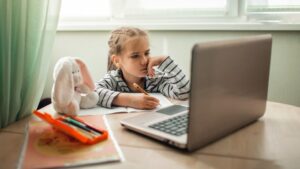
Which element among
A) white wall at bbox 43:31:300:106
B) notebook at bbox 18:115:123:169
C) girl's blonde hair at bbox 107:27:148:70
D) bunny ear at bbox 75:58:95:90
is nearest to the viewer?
notebook at bbox 18:115:123:169

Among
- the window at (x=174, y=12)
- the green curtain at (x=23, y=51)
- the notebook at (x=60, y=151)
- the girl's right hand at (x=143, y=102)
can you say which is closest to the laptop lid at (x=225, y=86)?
the notebook at (x=60, y=151)

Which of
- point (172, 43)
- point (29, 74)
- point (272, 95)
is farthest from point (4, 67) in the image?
point (272, 95)

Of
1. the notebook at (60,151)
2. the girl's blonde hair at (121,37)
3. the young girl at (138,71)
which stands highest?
the girl's blonde hair at (121,37)

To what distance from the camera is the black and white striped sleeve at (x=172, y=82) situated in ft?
3.94

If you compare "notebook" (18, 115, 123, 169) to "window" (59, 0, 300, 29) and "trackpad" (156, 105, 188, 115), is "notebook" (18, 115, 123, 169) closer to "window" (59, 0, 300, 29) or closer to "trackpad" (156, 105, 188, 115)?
"trackpad" (156, 105, 188, 115)

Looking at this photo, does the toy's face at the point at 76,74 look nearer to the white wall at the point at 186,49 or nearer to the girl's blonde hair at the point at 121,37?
the girl's blonde hair at the point at 121,37

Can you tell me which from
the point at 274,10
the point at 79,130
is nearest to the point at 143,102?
the point at 79,130

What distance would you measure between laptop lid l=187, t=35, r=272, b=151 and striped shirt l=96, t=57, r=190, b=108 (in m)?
0.34

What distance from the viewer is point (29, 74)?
0.98m

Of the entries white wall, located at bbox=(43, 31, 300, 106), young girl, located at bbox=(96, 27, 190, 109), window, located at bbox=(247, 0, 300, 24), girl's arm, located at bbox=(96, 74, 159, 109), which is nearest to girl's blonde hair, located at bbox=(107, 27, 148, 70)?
young girl, located at bbox=(96, 27, 190, 109)

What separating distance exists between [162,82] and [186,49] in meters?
0.51

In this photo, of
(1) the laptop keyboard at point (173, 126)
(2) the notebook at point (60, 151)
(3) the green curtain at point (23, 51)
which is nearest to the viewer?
(2) the notebook at point (60, 151)

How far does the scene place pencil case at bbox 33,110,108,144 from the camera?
2.46 feet

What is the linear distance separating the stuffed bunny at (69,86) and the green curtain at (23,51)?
0.07 meters
